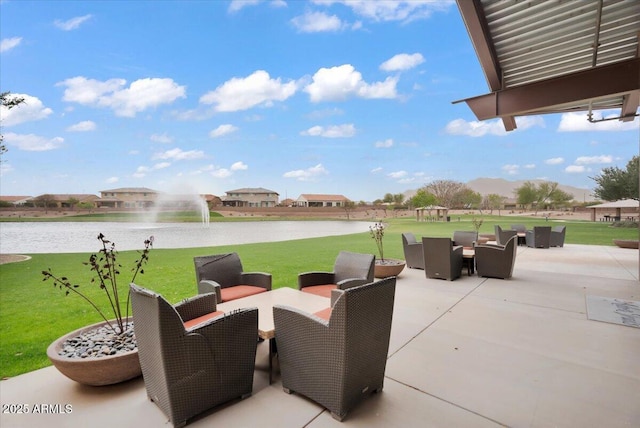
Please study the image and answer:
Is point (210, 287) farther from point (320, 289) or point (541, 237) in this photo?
point (541, 237)

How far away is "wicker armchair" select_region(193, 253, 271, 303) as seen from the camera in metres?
3.86

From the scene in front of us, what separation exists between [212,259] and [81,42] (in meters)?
32.6

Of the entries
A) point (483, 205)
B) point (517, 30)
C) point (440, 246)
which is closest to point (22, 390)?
point (440, 246)

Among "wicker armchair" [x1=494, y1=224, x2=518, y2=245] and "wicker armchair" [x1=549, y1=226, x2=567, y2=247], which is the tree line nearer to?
"wicker armchair" [x1=549, y1=226, x2=567, y2=247]

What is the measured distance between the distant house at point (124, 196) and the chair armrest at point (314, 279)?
54.1 meters

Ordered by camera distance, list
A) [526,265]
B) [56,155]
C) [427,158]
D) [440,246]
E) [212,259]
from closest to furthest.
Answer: [212,259] < [440,246] < [526,265] < [56,155] < [427,158]

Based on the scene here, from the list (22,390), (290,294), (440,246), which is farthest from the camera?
(440,246)

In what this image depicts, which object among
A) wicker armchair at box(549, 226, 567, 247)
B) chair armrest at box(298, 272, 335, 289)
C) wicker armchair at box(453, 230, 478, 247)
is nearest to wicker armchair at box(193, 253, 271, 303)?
chair armrest at box(298, 272, 335, 289)

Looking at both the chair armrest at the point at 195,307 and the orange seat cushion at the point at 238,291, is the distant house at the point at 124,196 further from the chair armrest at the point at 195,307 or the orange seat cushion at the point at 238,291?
the chair armrest at the point at 195,307

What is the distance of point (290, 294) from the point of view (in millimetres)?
3299

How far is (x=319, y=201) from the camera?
81500 millimetres

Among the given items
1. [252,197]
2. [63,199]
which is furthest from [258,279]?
[252,197]

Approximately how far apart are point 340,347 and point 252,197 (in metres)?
83.6

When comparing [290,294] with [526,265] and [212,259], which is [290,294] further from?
[526,265]
